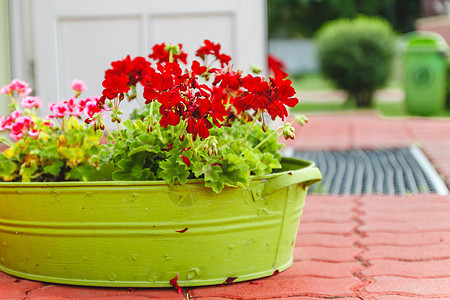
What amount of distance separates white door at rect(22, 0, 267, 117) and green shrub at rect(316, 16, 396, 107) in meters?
7.52

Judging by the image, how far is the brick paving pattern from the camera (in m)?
2.03

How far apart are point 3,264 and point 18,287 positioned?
0.20 metres

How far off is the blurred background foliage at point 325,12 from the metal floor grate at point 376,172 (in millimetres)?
22029

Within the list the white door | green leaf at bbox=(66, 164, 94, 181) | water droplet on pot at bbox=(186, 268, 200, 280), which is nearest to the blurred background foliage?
the white door

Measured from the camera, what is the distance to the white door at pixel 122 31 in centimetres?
379

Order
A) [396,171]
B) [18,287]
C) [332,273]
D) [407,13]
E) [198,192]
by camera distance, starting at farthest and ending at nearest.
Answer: [407,13] < [396,171] < [332,273] < [18,287] < [198,192]

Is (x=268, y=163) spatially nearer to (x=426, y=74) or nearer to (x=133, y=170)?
(x=133, y=170)

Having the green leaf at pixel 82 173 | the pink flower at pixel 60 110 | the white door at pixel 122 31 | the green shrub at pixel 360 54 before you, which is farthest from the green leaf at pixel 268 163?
the green shrub at pixel 360 54

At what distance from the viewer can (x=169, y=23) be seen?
151 inches

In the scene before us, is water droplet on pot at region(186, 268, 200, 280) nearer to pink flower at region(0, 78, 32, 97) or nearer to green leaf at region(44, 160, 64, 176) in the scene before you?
green leaf at region(44, 160, 64, 176)

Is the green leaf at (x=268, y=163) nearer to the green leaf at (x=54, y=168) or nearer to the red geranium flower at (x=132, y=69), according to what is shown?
the red geranium flower at (x=132, y=69)

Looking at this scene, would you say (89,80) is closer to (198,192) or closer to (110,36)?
(110,36)

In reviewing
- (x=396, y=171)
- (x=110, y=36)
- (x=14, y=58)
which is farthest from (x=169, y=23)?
(x=396, y=171)

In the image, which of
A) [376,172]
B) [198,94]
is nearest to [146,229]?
[198,94]
